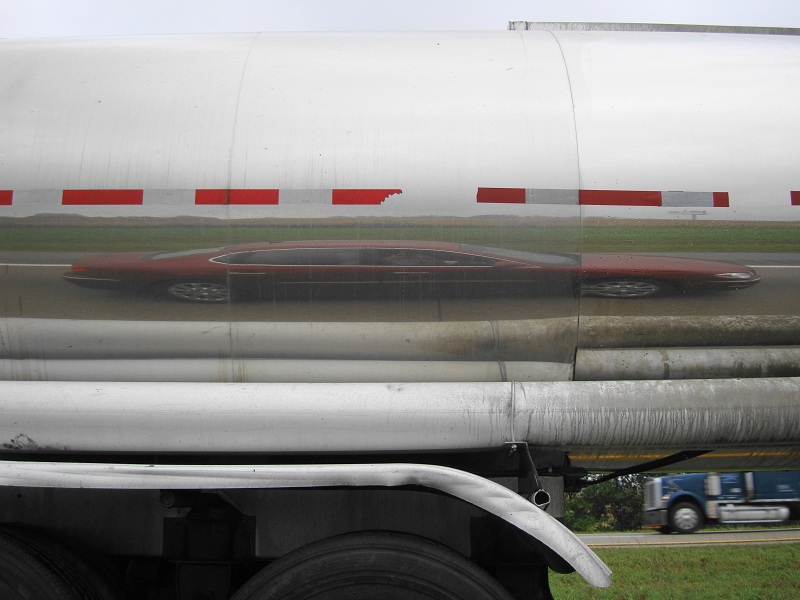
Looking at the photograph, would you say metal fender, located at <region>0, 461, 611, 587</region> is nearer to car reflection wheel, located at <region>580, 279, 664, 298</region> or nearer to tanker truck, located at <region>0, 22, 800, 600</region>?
tanker truck, located at <region>0, 22, 800, 600</region>

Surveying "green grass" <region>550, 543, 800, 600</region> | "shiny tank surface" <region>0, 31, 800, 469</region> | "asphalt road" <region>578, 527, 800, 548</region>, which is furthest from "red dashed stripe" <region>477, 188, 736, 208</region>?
"asphalt road" <region>578, 527, 800, 548</region>

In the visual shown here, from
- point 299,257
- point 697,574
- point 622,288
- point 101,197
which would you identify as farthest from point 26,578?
point 697,574

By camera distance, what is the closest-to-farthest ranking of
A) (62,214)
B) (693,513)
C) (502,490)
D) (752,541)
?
1. (502,490)
2. (62,214)
3. (752,541)
4. (693,513)

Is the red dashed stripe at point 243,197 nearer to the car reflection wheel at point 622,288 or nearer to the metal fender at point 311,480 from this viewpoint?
the metal fender at point 311,480

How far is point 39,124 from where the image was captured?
2240 millimetres

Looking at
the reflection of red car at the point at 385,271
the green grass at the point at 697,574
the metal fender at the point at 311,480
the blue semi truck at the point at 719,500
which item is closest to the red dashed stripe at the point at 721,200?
the reflection of red car at the point at 385,271

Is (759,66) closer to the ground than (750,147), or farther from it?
farther from it

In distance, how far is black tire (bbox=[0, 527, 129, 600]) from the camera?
2.26 metres

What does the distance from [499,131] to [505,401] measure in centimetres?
83

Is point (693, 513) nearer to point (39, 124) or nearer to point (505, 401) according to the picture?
point (505, 401)

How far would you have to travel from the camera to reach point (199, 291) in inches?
85.4

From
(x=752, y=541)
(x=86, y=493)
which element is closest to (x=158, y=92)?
(x=86, y=493)

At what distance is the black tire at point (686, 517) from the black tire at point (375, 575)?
8360 millimetres

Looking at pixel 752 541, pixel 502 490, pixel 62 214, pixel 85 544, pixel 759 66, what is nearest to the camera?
pixel 502 490
